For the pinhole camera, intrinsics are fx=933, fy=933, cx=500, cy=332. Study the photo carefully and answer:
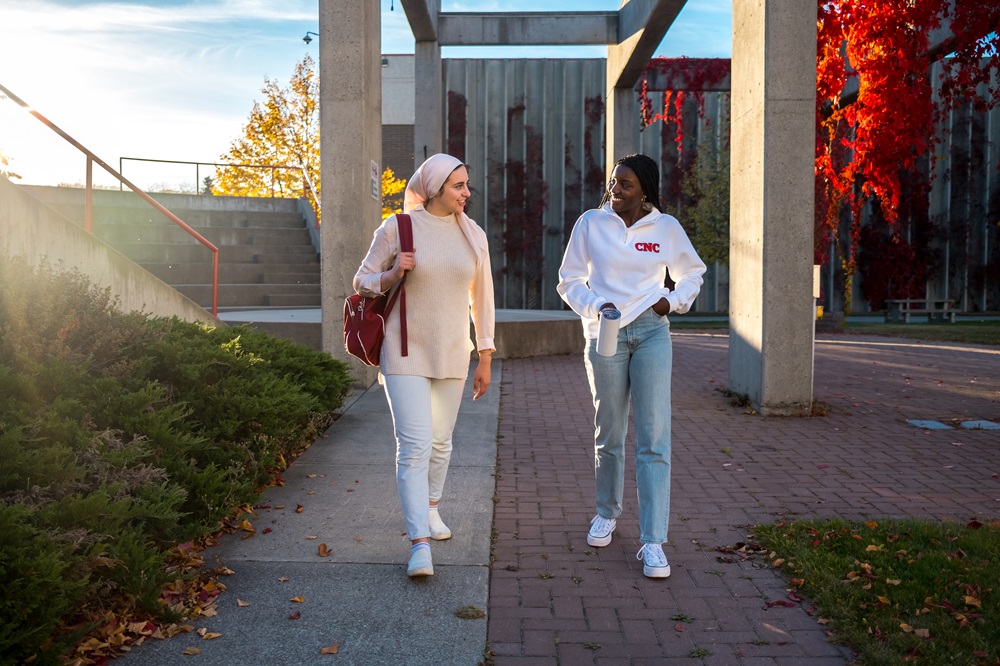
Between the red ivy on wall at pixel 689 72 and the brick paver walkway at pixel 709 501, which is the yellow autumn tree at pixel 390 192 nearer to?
Answer: the red ivy on wall at pixel 689 72

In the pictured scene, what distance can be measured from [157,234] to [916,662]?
53.3ft

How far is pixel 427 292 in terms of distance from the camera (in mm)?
4348

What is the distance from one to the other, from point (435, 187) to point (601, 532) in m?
1.92

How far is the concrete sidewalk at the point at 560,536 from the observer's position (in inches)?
140

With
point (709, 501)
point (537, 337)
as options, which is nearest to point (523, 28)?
point (537, 337)

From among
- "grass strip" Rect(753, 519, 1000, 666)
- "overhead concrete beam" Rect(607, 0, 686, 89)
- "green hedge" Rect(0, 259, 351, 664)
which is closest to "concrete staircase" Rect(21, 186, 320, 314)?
"overhead concrete beam" Rect(607, 0, 686, 89)

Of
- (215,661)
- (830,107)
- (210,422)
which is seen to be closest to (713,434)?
(210,422)

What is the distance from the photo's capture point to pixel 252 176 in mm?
29000

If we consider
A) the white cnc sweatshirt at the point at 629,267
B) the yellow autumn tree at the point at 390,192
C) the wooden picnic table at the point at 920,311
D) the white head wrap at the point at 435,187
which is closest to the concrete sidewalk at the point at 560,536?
the white cnc sweatshirt at the point at 629,267

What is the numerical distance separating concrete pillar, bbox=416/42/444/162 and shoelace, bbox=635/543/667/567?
13.3 m

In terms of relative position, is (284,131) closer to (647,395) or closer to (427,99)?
(427,99)

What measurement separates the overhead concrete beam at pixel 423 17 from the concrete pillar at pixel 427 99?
232 mm

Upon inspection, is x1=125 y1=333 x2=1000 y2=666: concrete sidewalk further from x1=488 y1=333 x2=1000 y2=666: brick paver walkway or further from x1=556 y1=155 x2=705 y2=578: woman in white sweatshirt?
x1=556 y1=155 x2=705 y2=578: woman in white sweatshirt

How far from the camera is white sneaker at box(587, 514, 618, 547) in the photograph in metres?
4.73
